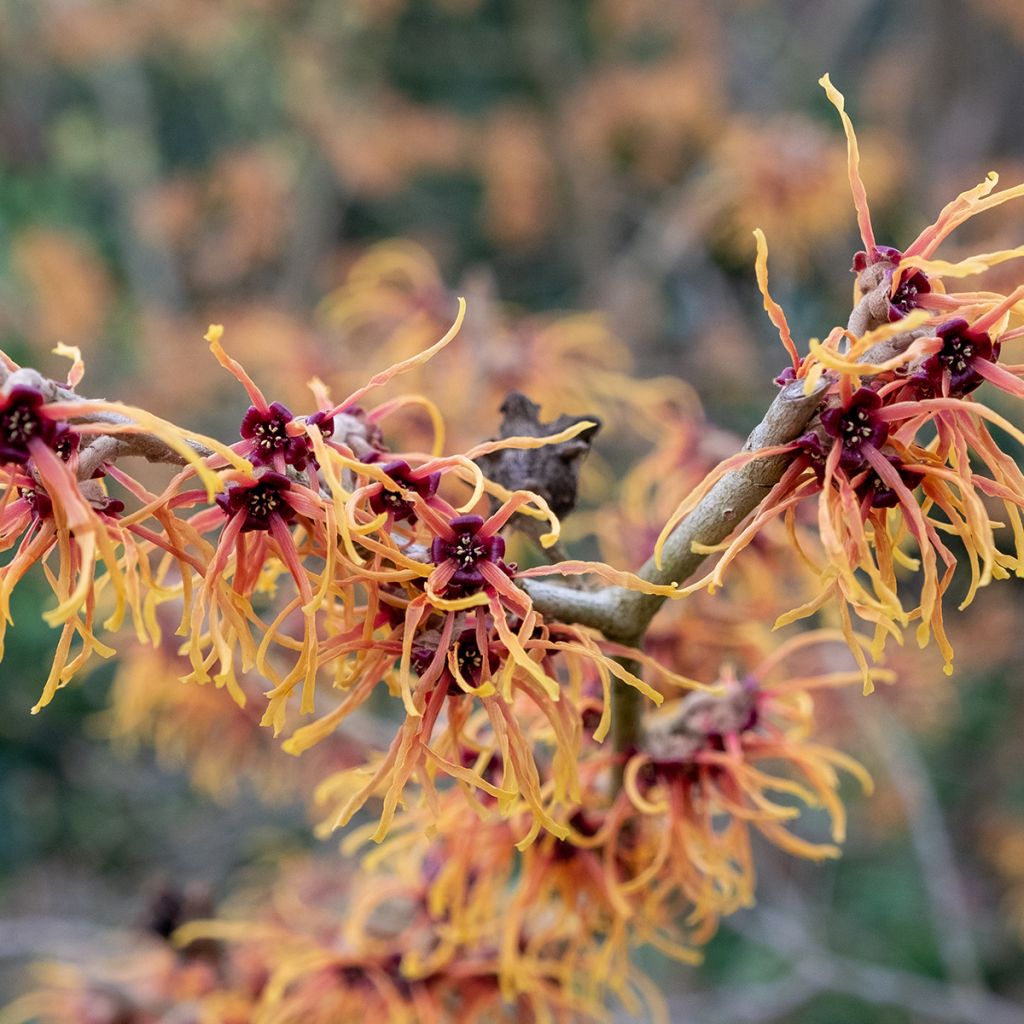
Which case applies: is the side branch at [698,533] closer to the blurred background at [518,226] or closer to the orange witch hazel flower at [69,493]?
the orange witch hazel flower at [69,493]

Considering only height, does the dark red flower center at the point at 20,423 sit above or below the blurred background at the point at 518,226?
below

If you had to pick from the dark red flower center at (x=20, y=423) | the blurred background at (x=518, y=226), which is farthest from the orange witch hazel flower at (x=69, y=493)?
the blurred background at (x=518, y=226)

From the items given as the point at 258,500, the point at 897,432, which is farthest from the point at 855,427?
the point at 258,500

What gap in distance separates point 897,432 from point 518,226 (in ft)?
12.4

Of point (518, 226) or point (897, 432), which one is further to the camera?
point (518, 226)

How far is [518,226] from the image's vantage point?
4043mm

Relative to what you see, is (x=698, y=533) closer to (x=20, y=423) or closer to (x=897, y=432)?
(x=897, y=432)

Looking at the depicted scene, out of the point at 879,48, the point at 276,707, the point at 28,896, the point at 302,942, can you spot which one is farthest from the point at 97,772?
the point at 879,48

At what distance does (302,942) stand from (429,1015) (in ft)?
0.48

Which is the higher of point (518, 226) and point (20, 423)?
point (518, 226)

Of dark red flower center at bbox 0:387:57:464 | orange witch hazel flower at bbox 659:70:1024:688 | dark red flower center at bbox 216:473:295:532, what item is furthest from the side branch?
dark red flower center at bbox 0:387:57:464

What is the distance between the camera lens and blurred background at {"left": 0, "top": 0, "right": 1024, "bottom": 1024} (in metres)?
2.51

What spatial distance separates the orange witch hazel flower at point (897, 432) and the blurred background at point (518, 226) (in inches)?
57.2

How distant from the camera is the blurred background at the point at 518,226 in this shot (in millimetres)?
2506
